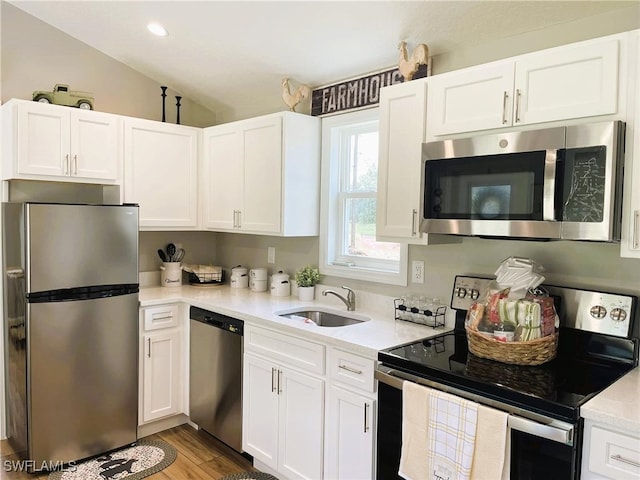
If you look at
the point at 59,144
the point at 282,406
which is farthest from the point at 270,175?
the point at 282,406

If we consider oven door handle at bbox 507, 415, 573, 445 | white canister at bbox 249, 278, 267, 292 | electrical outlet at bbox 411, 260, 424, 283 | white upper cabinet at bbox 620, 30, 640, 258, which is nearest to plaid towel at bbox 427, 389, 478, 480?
oven door handle at bbox 507, 415, 573, 445

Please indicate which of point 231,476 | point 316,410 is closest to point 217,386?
point 231,476

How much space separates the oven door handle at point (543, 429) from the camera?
1.43m

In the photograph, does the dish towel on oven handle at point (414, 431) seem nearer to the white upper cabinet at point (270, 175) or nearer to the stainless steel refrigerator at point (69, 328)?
the white upper cabinet at point (270, 175)

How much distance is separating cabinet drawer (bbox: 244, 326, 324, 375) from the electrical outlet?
2.33ft

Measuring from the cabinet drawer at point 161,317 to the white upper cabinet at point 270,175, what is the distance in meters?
0.70

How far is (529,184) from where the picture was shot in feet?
5.98

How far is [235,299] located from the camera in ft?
10.3

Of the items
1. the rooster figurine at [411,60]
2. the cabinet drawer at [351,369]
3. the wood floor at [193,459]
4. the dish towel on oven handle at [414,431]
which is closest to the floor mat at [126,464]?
the wood floor at [193,459]

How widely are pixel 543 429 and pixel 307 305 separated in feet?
5.71

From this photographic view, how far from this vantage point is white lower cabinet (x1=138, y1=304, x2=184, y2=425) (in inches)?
121

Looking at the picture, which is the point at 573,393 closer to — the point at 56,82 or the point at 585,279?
the point at 585,279

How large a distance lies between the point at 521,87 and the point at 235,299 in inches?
83.6

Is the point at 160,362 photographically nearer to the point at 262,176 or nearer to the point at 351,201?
the point at 262,176
